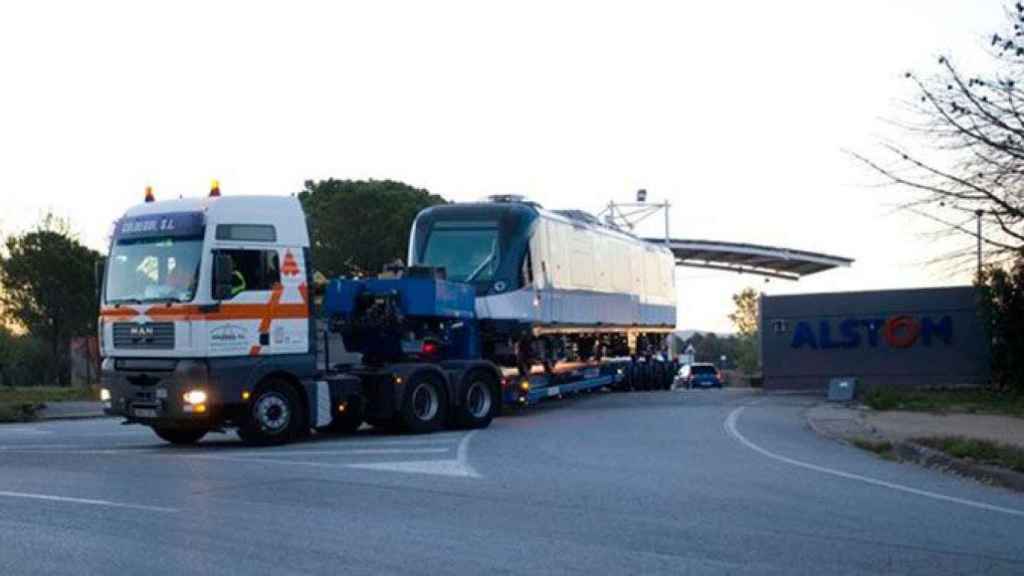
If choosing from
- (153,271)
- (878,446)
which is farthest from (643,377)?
(153,271)

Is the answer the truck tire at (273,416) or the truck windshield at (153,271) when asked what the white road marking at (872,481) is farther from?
the truck windshield at (153,271)

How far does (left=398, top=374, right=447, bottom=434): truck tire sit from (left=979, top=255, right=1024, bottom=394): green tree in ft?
58.5

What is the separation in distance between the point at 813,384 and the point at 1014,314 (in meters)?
7.19

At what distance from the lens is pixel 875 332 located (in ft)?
126

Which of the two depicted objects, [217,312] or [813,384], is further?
[813,384]

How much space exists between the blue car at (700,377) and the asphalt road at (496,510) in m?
32.6

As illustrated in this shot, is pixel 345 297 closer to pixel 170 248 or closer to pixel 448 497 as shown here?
pixel 170 248

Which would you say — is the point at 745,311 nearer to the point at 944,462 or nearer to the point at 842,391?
the point at 842,391

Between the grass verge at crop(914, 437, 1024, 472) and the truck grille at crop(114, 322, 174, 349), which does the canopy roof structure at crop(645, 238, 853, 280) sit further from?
the truck grille at crop(114, 322, 174, 349)

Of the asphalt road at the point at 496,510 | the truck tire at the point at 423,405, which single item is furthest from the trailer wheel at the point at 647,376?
the asphalt road at the point at 496,510

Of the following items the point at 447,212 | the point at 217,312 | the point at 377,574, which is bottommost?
the point at 377,574

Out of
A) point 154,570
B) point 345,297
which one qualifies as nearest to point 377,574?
point 154,570

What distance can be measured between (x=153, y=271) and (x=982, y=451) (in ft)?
37.4

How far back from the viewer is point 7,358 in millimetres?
48688
